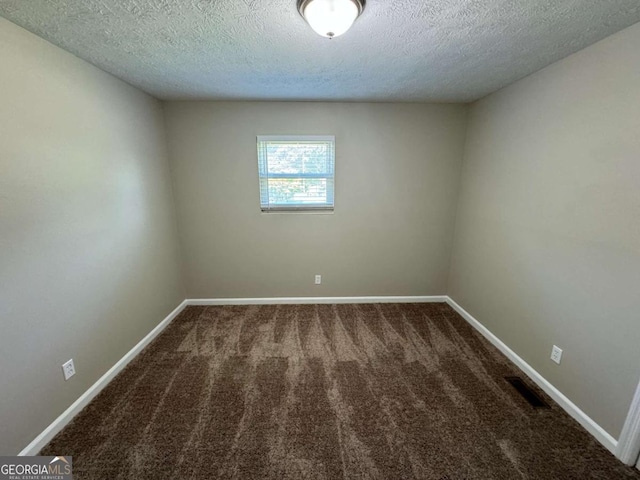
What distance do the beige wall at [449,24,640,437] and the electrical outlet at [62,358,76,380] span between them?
11.0 ft

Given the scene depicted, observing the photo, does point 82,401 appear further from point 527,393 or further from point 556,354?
point 556,354

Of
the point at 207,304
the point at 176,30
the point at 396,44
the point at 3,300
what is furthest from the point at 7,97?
the point at 207,304

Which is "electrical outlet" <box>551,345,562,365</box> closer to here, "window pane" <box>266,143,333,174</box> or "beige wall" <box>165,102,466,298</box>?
"beige wall" <box>165,102,466,298</box>

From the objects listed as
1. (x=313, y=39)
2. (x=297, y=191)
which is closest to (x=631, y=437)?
(x=313, y=39)

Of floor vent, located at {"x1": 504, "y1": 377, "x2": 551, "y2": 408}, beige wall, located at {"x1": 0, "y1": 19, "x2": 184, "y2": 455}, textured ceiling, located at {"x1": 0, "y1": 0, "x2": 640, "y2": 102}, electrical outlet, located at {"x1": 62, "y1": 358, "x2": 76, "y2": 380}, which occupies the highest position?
textured ceiling, located at {"x1": 0, "y1": 0, "x2": 640, "y2": 102}

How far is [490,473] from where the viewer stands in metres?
1.34

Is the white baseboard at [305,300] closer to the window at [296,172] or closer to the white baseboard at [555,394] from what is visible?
the white baseboard at [555,394]

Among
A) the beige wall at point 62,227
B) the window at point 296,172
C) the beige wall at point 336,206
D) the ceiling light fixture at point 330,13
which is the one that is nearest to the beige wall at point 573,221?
the beige wall at point 336,206

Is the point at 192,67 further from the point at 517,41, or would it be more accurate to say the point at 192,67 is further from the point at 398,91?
the point at 517,41

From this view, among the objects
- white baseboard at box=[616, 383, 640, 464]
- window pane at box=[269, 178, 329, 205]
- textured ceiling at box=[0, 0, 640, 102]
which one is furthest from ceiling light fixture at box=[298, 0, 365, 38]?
white baseboard at box=[616, 383, 640, 464]

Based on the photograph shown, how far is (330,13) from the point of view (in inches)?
44.1

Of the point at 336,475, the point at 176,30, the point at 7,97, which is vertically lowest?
the point at 336,475

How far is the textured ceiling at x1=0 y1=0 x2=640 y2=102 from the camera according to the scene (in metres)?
1.19

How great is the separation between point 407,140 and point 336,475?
9.71 feet
